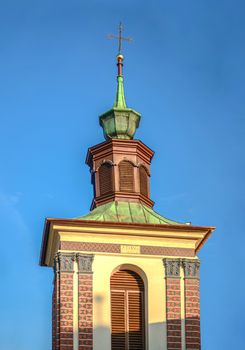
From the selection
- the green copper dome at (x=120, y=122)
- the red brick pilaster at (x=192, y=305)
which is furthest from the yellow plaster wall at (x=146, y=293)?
the green copper dome at (x=120, y=122)

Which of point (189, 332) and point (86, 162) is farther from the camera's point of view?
point (86, 162)

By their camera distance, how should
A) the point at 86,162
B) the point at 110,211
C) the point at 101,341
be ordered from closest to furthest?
1. the point at 101,341
2. the point at 110,211
3. the point at 86,162

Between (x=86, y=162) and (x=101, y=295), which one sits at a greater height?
(x=86, y=162)

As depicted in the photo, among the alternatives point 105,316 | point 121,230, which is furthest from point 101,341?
point 121,230

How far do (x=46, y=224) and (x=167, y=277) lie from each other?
4840mm

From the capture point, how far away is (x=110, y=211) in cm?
4947

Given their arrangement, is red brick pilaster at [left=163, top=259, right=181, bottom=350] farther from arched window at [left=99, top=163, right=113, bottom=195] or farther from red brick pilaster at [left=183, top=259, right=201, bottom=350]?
arched window at [left=99, top=163, right=113, bottom=195]

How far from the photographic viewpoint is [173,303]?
47.3 m

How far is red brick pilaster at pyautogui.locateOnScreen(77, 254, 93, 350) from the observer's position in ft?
151

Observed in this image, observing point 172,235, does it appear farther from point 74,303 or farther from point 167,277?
point 74,303

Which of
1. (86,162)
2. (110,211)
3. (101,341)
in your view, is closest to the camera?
(101,341)

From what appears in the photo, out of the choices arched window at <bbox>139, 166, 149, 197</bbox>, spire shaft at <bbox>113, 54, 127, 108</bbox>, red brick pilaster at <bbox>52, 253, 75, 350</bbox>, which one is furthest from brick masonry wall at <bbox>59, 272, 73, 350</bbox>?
spire shaft at <bbox>113, 54, 127, 108</bbox>

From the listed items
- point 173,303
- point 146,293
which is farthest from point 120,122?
point 173,303

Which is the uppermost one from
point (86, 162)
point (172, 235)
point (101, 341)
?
point (86, 162)
